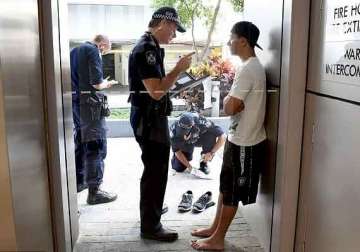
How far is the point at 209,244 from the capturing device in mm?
2303

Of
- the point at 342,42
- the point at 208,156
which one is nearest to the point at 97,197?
the point at 208,156

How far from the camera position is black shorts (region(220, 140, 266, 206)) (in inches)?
85.4

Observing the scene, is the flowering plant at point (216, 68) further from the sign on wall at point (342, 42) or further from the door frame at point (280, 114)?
the sign on wall at point (342, 42)

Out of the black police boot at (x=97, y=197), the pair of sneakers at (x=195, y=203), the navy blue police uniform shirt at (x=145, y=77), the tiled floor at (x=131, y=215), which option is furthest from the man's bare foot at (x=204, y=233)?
the black police boot at (x=97, y=197)

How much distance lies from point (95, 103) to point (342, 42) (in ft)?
4.98

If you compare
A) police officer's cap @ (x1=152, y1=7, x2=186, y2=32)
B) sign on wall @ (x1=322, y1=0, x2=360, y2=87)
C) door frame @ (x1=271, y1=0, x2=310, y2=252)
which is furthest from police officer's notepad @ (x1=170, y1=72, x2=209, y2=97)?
sign on wall @ (x1=322, y1=0, x2=360, y2=87)

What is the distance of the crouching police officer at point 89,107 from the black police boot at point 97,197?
9cm

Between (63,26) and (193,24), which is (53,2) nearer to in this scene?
(63,26)

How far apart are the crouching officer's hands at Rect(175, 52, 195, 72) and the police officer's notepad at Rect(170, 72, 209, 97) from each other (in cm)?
4

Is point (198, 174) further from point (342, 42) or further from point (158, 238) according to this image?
point (342, 42)

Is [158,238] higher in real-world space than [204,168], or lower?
lower

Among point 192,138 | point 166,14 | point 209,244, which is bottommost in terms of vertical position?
point 209,244

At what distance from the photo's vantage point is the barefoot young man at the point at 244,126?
83.1 inches

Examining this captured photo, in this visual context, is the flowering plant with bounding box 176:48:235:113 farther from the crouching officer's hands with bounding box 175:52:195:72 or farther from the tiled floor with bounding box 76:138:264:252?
the tiled floor with bounding box 76:138:264:252
